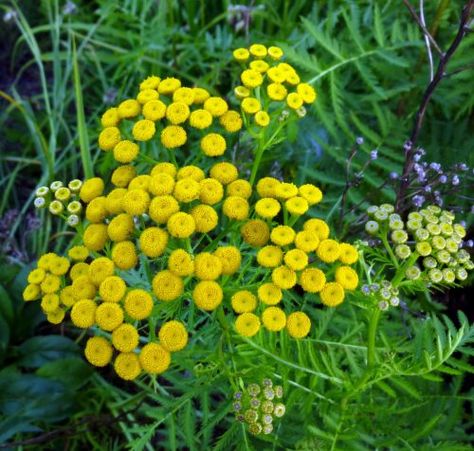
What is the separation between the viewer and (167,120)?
6.37 feet

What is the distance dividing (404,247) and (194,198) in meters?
0.59

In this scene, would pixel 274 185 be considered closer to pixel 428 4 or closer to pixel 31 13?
pixel 428 4

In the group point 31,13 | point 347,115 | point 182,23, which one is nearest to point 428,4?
point 347,115

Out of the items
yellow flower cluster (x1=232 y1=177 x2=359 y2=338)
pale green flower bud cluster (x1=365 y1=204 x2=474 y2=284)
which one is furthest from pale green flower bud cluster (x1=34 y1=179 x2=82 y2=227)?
pale green flower bud cluster (x1=365 y1=204 x2=474 y2=284)

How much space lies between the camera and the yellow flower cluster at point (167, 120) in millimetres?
1760

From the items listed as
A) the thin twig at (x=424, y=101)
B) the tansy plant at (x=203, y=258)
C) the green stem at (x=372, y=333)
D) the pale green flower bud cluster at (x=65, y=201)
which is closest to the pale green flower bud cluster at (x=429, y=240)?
the tansy plant at (x=203, y=258)

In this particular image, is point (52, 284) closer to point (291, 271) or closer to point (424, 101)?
point (291, 271)

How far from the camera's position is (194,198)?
5.24ft

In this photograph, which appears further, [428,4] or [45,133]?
[45,133]

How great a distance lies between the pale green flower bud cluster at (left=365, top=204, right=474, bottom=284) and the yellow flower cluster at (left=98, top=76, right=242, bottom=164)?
1.72 ft

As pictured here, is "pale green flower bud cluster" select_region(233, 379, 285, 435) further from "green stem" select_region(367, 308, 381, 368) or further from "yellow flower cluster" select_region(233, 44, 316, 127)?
"yellow flower cluster" select_region(233, 44, 316, 127)

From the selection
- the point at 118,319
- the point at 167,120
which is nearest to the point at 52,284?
the point at 118,319

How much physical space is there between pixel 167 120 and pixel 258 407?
37.8 inches

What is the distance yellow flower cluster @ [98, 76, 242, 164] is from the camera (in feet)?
5.77
